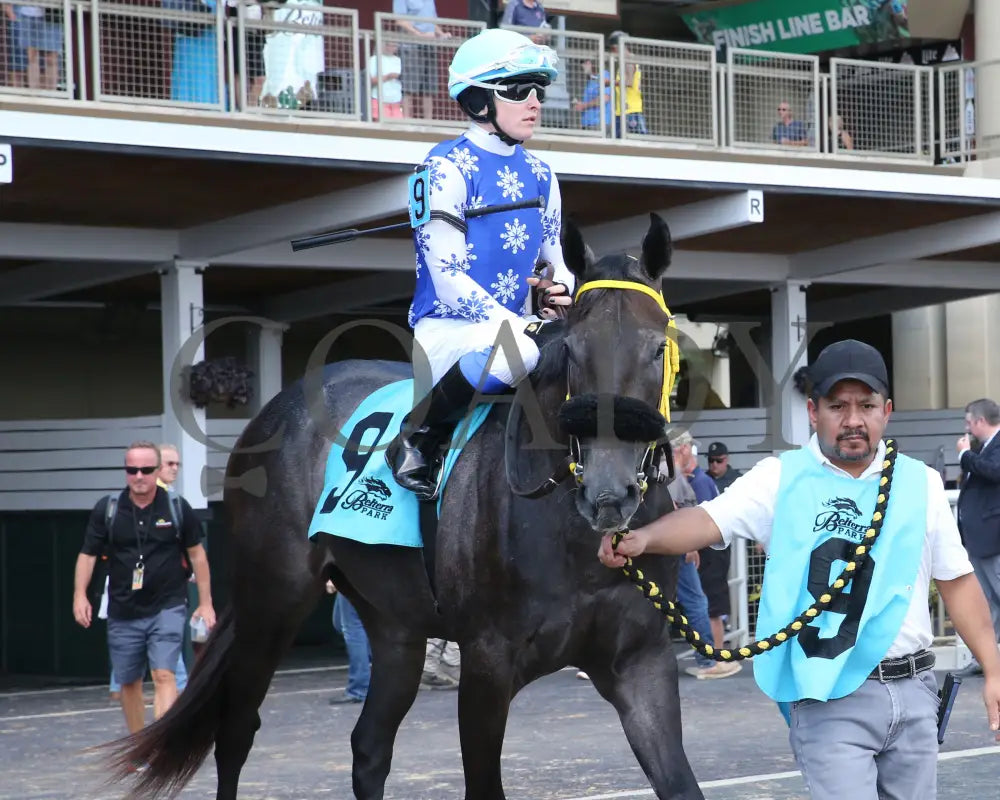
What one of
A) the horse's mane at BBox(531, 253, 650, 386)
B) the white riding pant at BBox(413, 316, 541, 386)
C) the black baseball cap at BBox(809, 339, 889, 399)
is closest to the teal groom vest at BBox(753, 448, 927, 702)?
the black baseball cap at BBox(809, 339, 889, 399)

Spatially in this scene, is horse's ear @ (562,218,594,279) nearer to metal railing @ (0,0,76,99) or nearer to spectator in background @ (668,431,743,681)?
spectator in background @ (668,431,743,681)

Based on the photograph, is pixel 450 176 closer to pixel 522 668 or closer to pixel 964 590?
pixel 522 668

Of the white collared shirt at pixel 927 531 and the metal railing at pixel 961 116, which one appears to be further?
the metal railing at pixel 961 116

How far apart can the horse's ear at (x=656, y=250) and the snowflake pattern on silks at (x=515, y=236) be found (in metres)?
0.72

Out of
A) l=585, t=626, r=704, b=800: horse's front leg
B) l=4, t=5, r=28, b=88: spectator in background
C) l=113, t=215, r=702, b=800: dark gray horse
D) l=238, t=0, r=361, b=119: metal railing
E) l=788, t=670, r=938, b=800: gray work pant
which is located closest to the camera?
l=788, t=670, r=938, b=800: gray work pant

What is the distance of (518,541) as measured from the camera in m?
4.85

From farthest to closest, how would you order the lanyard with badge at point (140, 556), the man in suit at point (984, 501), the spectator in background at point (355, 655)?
the spectator in background at point (355, 655), the man in suit at point (984, 501), the lanyard with badge at point (140, 556)

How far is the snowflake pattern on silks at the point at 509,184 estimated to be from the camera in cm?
528

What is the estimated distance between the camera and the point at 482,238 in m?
5.23

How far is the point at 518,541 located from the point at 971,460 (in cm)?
662

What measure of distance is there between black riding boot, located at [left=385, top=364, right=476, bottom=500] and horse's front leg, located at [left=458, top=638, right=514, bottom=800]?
0.61 m

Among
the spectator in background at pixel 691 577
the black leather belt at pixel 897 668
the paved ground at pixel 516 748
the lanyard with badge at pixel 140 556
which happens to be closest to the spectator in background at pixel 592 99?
the spectator in background at pixel 691 577

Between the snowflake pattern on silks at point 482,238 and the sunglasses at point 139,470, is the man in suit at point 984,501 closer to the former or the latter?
the sunglasses at point 139,470

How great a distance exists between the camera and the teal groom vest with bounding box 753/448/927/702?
3949 mm
